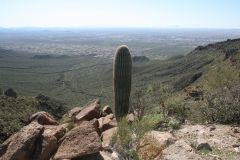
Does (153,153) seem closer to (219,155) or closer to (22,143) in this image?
(219,155)

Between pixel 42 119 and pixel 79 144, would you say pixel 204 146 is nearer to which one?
pixel 79 144

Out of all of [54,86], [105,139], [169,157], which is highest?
[169,157]

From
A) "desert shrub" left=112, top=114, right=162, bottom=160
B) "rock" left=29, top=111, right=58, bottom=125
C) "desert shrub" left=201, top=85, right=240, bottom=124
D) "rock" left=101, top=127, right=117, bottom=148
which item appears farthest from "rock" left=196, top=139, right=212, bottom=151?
"rock" left=29, top=111, right=58, bottom=125

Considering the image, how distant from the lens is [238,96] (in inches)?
467

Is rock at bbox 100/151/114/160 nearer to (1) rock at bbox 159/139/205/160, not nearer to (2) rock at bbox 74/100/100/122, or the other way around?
(1) rock at bbox 159/139/205/160

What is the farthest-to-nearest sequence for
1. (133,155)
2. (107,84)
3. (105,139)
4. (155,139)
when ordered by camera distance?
(107,84)
(105,139)
(155,139)
(133,155)

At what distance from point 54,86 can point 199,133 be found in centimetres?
7275

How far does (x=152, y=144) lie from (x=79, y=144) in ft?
5.07

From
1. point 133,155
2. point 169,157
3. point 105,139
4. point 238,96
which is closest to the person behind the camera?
point 169,157

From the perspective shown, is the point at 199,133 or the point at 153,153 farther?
the point at 199,133

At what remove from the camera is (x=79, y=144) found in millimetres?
7699

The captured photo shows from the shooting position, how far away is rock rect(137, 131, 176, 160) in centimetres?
→ 775

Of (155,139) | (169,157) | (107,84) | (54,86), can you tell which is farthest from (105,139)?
(54,86)

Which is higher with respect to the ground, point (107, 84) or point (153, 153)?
point (153, 153)
